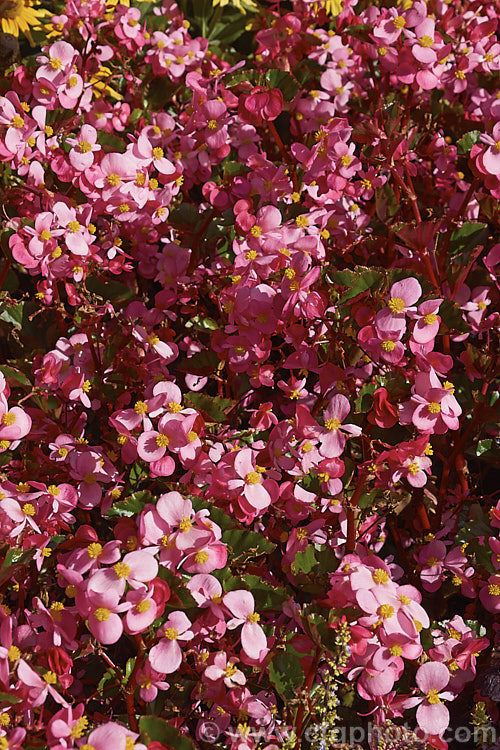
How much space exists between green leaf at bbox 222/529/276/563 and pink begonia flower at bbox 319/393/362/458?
15cm

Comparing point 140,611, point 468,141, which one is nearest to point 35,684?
point 140,611

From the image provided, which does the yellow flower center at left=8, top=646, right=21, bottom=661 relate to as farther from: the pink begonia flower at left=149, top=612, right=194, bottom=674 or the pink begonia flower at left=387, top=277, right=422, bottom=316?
the pink begonia flower at left=387, top=277, right=422, bottom=316

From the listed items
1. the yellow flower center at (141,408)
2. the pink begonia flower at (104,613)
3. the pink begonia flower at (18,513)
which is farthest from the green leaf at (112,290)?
the pink begonia flower at (104,613)

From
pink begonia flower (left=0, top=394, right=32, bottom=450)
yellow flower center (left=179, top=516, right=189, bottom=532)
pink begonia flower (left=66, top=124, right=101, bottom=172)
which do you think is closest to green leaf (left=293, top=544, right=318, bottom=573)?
yellow flower center (left=179, top=516, right=189, bottom=532)

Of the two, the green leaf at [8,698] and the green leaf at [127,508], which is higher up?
the green leaf at [8,698]

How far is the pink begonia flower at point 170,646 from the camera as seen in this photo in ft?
2.55

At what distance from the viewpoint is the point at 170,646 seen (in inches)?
30.9

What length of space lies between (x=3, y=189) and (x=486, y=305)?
37.3 inches

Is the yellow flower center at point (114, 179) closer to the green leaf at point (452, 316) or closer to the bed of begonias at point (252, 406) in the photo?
the bed of begonias at point (252, 406)

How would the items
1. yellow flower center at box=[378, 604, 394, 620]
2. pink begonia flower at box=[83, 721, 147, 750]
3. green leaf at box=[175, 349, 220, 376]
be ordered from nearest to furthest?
1. pink begonia flower at box=[83, 721, 147, 750]
2. yellow flower center at box=[378, 604, 394, 620]
3. green leaf at box=[175, 349, 220, 376]

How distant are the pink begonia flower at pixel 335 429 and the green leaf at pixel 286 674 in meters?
0.27

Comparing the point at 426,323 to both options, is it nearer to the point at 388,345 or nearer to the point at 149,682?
the point at 388,345

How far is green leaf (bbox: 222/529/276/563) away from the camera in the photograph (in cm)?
95

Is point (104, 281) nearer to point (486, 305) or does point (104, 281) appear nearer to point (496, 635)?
point (486, 305)
